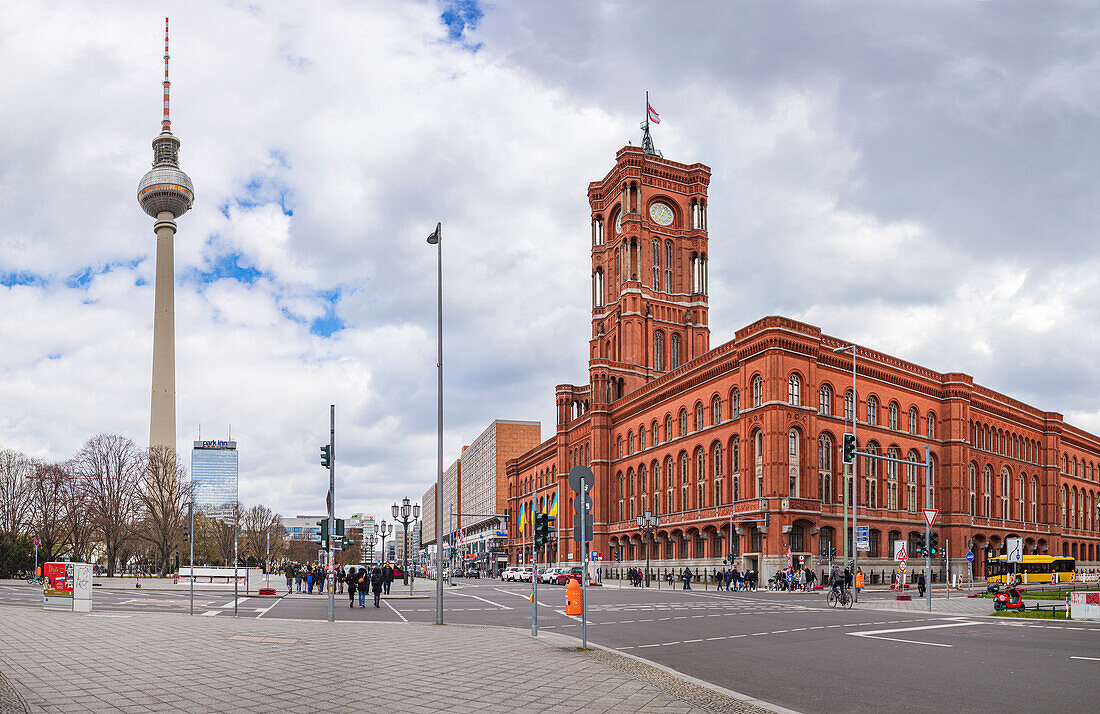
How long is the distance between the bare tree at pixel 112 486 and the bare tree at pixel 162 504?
3.13ft

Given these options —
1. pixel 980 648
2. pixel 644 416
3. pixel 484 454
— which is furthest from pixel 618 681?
pixel 484 454

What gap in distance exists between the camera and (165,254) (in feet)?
398

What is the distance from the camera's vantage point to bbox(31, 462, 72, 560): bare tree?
76.8 meters

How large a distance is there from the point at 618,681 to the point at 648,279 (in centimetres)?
8595

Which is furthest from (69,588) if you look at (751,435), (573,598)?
(751,435)

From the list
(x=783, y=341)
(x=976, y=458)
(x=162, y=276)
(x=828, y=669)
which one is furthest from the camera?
(x=162, y=276)

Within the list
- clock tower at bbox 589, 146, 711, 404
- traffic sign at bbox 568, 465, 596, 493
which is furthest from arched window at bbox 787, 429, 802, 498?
traffic sign at bbox 568, 465, 596, 493

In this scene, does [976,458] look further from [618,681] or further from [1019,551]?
[618,681]

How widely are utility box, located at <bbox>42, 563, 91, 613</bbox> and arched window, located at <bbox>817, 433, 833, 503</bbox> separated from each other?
163 ft

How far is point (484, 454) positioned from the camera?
7234 inches

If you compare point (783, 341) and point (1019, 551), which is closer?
point (1019, 551)

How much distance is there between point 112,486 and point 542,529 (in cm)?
6691

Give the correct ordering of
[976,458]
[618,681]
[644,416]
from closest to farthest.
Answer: [618,681] → [976,458] → [644,416]

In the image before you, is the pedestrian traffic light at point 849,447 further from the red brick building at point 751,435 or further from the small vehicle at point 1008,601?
the red brick building at point 751,435
